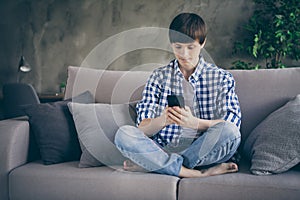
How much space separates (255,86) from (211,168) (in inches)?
22.2

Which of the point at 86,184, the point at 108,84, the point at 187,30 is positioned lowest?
the point at 86,184

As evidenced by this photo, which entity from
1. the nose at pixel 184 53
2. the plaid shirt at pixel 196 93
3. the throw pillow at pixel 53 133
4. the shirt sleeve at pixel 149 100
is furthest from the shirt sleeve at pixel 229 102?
the throw pillow at pixel 53 133

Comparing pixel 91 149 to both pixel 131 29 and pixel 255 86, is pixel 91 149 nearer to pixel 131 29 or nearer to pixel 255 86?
pixel 255 86

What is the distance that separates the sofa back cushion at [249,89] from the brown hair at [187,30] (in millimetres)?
315

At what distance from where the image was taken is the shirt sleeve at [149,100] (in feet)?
6.23

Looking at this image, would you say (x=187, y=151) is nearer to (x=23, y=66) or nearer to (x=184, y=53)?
(x=184, y=53)

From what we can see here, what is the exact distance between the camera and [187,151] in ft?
Answer: 5.61

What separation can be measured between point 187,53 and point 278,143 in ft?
2.05

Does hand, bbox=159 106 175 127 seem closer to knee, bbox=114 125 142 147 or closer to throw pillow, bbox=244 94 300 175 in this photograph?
knee, bbox=114 125 142 147

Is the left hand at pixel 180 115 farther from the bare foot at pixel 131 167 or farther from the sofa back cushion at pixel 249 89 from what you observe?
the sofa back cushion at pixel 249 89

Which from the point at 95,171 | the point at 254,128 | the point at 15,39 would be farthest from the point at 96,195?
the point at 15,39

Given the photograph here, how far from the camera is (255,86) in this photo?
78.0 inches

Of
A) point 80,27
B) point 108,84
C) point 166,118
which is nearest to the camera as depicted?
point 166,118

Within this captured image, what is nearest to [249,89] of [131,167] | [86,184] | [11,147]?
[131,167]
